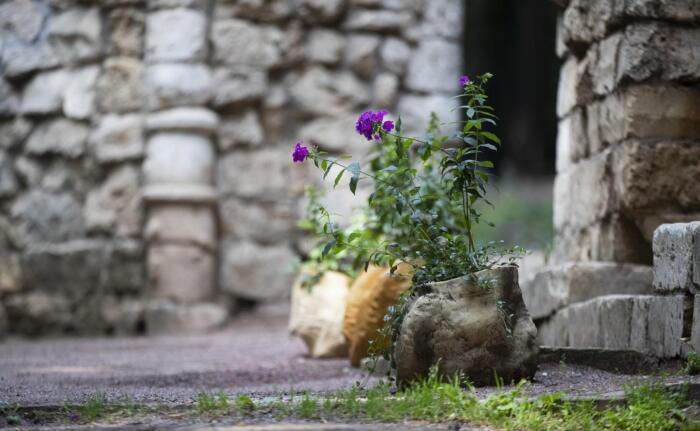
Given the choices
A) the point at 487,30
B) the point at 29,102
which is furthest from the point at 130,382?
the point at 487,30

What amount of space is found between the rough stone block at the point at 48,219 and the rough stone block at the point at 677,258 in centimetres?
518

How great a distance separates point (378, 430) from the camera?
2.68 meters

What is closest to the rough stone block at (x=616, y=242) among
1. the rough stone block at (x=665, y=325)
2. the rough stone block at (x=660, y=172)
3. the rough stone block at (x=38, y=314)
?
the rough stone block at (x=660, y=172)

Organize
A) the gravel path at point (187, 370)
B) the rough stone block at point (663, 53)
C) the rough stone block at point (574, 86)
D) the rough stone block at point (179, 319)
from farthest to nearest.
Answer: the rough stone block at point (179, 319), the rough stone block at point (574, 86), the rough stone block at point (663, 53), the gravel path at point (187, 370)

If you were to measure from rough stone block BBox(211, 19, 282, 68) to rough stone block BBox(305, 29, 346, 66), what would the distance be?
0.25 meters

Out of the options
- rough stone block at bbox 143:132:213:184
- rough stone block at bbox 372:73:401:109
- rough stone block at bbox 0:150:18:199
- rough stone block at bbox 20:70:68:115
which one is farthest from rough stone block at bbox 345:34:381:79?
rough stone block at bbox 0:150:18:199

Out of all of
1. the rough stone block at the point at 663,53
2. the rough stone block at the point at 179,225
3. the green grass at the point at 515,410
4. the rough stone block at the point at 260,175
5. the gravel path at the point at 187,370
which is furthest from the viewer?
the rough stone block at the point at 260,175

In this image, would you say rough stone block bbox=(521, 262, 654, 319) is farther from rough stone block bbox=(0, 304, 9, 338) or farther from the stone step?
rough stone block bbox=(0, 304, 9, 338)

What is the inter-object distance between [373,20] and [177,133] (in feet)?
5.72

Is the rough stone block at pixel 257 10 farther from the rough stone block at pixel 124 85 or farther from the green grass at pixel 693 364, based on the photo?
the green grass at pixel 693 364

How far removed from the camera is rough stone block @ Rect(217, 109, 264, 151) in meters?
7.63

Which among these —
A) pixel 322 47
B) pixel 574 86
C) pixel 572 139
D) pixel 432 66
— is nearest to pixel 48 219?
pixel 322 47

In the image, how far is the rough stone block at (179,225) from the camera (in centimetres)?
734

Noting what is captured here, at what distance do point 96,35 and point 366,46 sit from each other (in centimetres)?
209
